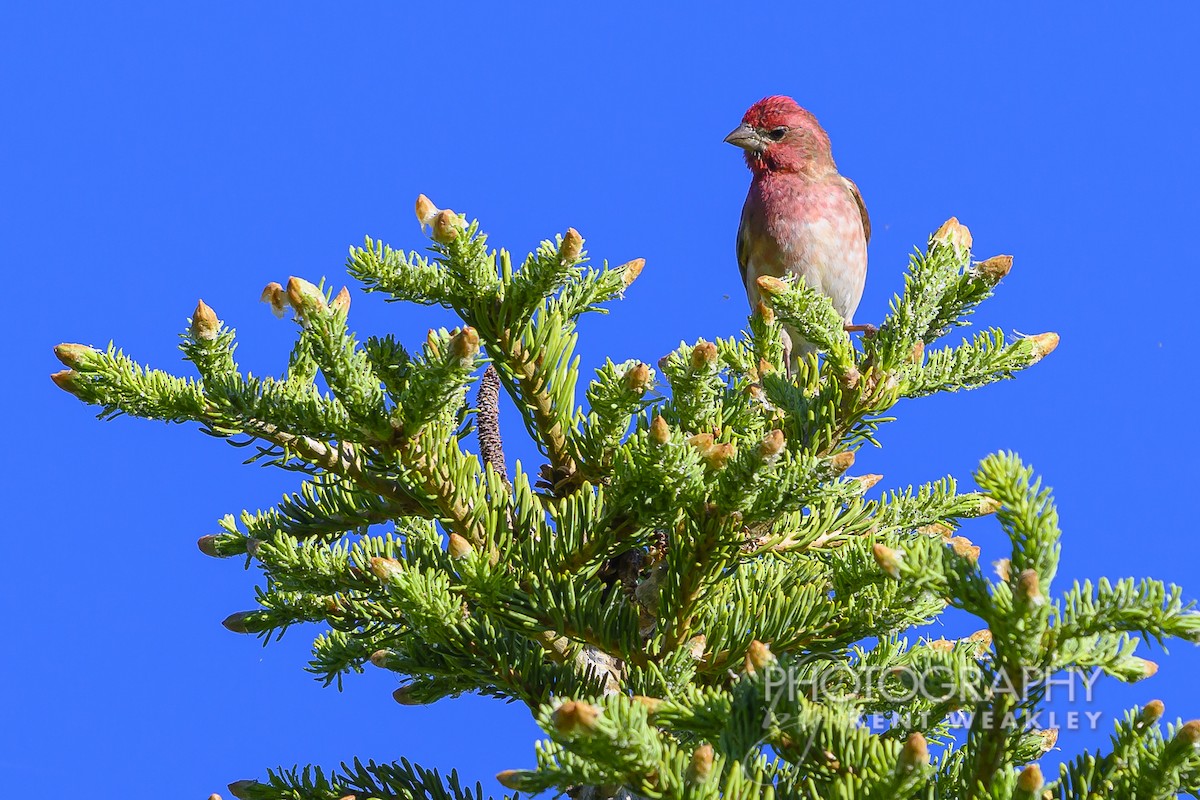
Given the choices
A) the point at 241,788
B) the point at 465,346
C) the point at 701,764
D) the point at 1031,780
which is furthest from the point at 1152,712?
the point at 241,788

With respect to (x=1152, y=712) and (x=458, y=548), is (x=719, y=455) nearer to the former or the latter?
(x=458, y=548)

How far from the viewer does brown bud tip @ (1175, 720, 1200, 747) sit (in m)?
→ 2.06

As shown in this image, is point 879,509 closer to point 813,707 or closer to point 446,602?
point 813,707

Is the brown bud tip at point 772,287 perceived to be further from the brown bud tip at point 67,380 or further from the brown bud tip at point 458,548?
the brown bud tip at point 67,380

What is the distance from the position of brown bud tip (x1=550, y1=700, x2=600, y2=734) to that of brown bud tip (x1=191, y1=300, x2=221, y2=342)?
1017mm

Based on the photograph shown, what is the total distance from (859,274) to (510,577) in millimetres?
4117

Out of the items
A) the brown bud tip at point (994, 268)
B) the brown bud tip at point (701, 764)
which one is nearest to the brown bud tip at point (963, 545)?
the brown bud tip at point (994, 268)

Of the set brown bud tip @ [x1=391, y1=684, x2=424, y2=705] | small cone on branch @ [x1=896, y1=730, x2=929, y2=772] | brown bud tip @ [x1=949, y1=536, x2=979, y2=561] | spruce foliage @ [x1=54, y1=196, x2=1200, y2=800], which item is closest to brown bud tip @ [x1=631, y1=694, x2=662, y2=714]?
spruce foliage @ [x1=54, y1=196, x2=1200, y2=800]

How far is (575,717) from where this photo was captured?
1826mm

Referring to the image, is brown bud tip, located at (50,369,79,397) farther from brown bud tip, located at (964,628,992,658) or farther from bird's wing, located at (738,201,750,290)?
bird's wing, located at (738,201,750,290)

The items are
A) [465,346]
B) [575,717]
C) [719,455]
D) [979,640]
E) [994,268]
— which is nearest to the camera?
[575,717]

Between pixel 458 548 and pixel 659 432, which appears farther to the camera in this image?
pixel 458 548

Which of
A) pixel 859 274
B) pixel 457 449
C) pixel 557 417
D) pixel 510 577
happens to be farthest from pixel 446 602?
pixel 859 274

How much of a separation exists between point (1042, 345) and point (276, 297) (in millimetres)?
1581
